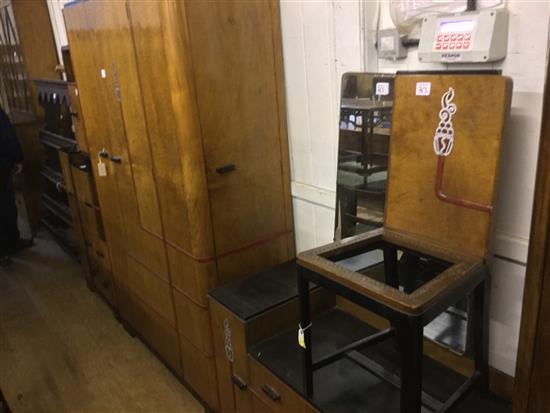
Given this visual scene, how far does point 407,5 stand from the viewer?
54.6 inches

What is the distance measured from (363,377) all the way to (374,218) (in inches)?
21.2

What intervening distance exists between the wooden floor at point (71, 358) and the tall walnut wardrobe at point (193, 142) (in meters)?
0.22

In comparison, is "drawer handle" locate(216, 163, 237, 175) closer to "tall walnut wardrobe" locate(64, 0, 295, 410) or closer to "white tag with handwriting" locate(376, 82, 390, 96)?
"tall walnut wardrobe" locate(64, 0, 295, 410)

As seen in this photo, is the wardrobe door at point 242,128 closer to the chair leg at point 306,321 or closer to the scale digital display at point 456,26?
the chair leg at point 306,321

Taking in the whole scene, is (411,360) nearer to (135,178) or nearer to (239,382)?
(239,382)

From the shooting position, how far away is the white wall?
1.19m

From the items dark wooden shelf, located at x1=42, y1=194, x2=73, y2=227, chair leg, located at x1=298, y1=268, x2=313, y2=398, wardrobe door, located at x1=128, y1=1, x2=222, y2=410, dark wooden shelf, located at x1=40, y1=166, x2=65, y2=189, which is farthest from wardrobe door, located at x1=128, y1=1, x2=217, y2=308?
dark wooden shelf, located at x1=42, y1=194, x2=73, y2=227

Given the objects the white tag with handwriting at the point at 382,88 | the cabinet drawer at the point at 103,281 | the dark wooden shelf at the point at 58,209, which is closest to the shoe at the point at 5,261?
the dark wooden shelf at the point at 58,209

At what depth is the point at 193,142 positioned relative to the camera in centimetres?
172

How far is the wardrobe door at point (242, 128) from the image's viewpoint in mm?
1703

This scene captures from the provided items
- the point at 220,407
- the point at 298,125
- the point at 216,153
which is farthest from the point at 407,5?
the point at 220,407

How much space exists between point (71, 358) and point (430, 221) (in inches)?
88.9

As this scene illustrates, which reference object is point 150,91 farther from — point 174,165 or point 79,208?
point 79,208

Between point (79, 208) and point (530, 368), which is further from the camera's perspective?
point (79, 208)
